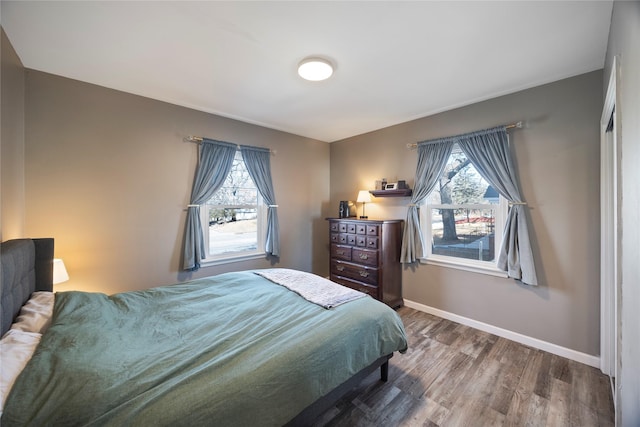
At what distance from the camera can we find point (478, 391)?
1.85 metres

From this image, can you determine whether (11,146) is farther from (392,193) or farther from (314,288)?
(392,193)

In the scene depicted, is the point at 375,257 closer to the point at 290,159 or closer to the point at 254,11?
the point at 290,159

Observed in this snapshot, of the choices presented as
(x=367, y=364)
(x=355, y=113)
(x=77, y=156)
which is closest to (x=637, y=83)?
(x=367, y=364)

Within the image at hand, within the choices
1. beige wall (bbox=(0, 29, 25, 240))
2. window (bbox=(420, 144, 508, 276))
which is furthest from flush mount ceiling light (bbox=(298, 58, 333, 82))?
beige wall (bbox=(0, 29, 25, 240))

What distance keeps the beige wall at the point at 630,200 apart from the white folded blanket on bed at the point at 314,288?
136 centimetres

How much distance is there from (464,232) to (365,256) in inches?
48.3

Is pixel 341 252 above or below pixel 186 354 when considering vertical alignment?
above

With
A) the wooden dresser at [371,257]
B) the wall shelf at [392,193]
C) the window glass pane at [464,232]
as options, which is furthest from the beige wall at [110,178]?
the window glass pane at [464,232]

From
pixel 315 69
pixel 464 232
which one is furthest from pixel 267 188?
pixel 464 232

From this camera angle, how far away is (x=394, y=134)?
350cm

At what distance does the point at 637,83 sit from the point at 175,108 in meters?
3.52

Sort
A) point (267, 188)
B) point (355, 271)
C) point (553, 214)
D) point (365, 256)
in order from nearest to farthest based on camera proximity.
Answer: point (553, 214)
point (365, 256)
point (355, 271)
point (267, 188)

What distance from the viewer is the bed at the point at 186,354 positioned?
0.93 m

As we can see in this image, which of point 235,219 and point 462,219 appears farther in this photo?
point 235,219
